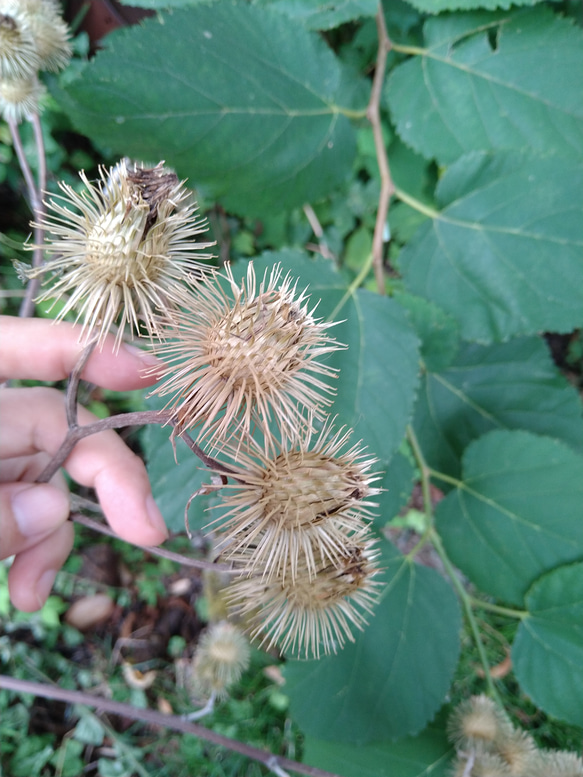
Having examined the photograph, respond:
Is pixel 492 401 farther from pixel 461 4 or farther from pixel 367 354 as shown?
pixel 461 4

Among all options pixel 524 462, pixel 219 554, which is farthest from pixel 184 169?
pixel 524 462

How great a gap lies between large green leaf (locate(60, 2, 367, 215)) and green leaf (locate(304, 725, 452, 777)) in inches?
65.9

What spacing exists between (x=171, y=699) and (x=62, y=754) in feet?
1.55

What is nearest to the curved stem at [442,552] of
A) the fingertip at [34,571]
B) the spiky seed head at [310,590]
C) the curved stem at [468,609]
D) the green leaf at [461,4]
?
the curved stem at [468,609]

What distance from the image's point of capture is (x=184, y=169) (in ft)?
4.52

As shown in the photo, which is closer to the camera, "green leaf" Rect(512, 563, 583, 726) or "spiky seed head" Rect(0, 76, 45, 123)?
"spiky seed head" Rect(0, 76, 45, 123)

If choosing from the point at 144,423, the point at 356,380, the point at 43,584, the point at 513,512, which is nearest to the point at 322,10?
the point at 356,380

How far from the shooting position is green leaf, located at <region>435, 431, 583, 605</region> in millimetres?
1495

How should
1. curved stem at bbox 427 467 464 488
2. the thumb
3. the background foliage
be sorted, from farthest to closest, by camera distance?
curved stem at bbox 427 467 464 488 → the background foliage → the thumb

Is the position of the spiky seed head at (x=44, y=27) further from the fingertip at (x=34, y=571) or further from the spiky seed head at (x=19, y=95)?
the fingertip at (x=34, y=571)

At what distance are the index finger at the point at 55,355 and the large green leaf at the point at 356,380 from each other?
0.12 metres

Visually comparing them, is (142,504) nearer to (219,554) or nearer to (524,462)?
(219,554)

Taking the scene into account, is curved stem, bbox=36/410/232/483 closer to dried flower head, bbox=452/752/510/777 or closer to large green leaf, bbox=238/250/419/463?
large green leaf, bbox=238/250/419/463

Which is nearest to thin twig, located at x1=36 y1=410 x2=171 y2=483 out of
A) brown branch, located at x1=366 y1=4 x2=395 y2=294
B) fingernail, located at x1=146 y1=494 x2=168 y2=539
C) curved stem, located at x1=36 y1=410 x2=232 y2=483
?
curved stem, located at x1=36 y1=410 x2=232 y2=483
